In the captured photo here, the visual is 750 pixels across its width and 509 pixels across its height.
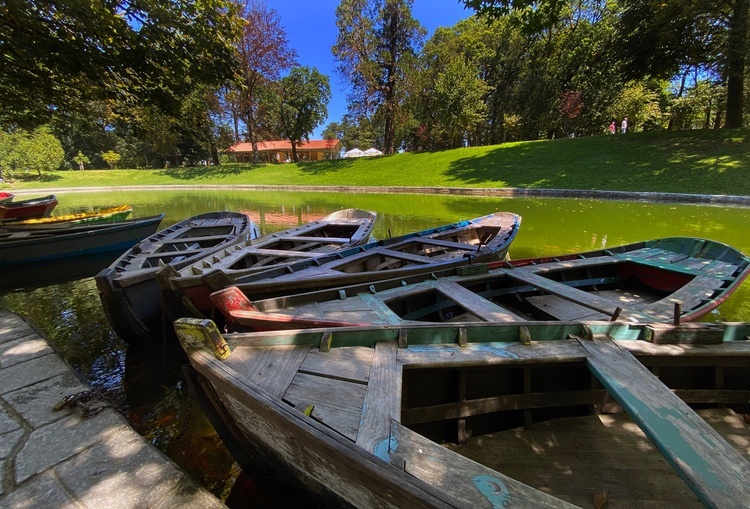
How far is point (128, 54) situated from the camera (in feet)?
19.6

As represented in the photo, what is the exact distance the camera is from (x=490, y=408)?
250 centimetres

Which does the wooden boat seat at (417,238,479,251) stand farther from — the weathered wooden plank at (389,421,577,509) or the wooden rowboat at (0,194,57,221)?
the wooden rowboat at (0,194,57,221)

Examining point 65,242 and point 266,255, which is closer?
point 266,255

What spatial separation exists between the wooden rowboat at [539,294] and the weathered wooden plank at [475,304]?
1cm

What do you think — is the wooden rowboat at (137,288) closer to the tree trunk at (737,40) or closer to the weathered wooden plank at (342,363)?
the weathered wooden plank at (342,363)

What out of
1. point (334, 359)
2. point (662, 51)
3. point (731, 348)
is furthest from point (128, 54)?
point (662, 51)

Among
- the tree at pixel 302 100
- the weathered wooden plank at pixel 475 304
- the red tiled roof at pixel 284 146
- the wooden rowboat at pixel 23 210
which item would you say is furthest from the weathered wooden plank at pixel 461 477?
the red tiled roof at pixel 284 146

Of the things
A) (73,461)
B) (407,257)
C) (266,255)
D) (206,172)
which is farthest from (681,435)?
(206,172)

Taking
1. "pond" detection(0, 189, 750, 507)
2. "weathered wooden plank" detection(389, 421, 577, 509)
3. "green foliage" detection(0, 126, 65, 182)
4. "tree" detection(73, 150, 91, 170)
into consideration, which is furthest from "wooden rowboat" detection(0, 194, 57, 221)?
"tree" detection(73, 150, 91, 170)

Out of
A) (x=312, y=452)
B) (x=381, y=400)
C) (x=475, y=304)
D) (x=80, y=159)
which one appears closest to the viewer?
(x=312, y=452)

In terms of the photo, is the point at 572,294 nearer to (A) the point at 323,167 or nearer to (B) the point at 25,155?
(A) the point at 323,167

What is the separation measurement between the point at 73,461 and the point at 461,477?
2.45 metres

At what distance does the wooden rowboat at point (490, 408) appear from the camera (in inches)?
58.6

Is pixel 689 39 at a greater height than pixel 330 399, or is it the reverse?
pixel 689 39
